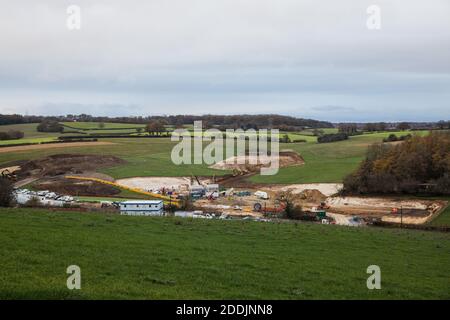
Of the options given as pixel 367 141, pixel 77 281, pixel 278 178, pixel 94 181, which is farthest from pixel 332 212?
pixel 367 141

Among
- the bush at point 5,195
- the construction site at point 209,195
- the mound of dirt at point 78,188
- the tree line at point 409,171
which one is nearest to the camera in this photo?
the bush at point 5,195

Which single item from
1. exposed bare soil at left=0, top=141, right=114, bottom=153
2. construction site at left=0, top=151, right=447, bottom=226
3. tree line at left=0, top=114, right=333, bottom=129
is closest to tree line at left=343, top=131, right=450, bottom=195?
construction site at left=0, top=151, right=447, bottom=226

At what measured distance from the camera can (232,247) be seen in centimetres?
1842

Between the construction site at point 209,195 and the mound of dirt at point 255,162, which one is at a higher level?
the mound of dirt at point 255,162

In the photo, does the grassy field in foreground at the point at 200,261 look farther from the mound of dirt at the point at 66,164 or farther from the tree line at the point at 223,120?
the tree line at the point at 223,120

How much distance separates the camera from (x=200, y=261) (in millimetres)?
14883

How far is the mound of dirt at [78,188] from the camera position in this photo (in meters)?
56.6

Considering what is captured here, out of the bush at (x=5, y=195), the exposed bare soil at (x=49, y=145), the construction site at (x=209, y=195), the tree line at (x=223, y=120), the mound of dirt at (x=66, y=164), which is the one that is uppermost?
the tree line at (x=223, y=120)

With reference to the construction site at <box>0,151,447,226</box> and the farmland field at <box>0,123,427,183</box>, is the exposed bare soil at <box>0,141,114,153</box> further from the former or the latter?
the construction site at <box>0,151,447,226</box>

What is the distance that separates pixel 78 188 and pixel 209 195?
51.9ft

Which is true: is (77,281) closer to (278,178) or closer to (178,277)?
(178,277)

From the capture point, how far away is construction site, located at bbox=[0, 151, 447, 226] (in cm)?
4291

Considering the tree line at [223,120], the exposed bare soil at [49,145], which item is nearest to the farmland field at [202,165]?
the exposed bare soil at [49,145]

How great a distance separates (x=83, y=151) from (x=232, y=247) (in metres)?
70.1
